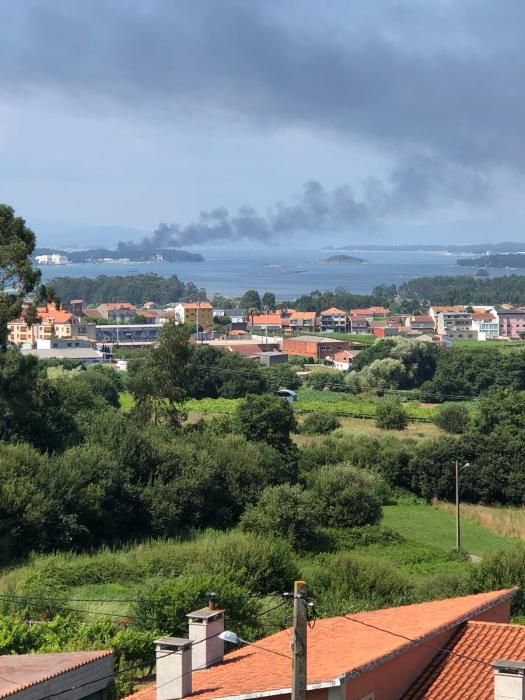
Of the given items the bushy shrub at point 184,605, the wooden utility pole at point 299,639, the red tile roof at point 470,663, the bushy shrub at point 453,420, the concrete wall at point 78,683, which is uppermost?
the wooden utility pole at point 299,639

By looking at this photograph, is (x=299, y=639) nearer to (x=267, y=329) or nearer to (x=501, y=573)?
(x=501, y=573)

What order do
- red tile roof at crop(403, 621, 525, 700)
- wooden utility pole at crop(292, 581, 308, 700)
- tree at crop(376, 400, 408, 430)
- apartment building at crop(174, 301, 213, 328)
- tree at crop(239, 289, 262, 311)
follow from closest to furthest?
wooden utility pole at crop(292, 581, 308, 700) < red tile roof at crop(403, 621, 525, 700) < tree at crop(376, 400, 408, 430) < apartment building at crop(174, 301, 213, 328) < tree at crop(239, 289, 262, 311)

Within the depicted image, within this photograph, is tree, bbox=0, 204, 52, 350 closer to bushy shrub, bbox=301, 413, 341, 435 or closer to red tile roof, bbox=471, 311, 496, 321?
bushy shrub, bbox=301, 413, 341, 435

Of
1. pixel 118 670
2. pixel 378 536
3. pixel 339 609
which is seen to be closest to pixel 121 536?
pixel 378 536

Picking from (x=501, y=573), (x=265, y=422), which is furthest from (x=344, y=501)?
(x=501, y=573)

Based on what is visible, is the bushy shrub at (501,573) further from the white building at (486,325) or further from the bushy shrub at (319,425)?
the white building at (486,325)

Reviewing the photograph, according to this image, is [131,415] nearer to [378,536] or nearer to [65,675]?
[378,536]

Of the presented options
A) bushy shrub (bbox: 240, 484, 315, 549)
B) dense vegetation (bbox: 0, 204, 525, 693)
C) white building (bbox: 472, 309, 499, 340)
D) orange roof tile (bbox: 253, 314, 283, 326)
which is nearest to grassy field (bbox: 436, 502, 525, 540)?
dense vegetation (bbox: 0, 204, 525, 693)

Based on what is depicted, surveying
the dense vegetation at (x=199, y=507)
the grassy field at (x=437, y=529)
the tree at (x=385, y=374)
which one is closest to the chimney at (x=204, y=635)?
the dense vegetation at (x=199, y=507)
